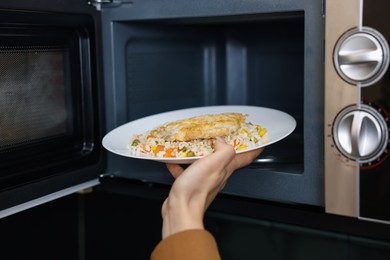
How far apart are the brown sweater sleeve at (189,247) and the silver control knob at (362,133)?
0.27 m

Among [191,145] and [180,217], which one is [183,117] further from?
[180,217]

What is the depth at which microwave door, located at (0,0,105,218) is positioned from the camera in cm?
92

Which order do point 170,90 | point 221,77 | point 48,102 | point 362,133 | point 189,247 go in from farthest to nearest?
point 221,77 → point 170,90 → point 48,102 → point 362,133 → point 189,247

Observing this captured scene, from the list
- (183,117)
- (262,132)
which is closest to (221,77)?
(183,117)

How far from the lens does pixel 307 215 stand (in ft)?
3.01

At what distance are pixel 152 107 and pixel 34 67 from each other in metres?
0.32

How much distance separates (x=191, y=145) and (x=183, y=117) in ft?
0.71

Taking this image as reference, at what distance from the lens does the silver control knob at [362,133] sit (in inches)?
31.7

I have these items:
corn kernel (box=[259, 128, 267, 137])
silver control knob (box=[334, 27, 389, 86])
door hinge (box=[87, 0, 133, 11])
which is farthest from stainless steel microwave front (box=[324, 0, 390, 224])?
door hinge (box=[87, 0, 133, 11])

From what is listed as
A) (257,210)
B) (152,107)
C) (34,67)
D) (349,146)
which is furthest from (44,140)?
(349,146)

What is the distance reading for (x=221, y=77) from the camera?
1.44 meters

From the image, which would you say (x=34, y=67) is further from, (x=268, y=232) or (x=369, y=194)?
(x=369, y=194)

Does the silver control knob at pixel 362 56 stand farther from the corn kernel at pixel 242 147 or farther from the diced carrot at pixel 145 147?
the diced carrot at pixel 145 147

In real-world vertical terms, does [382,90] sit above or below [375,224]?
above
